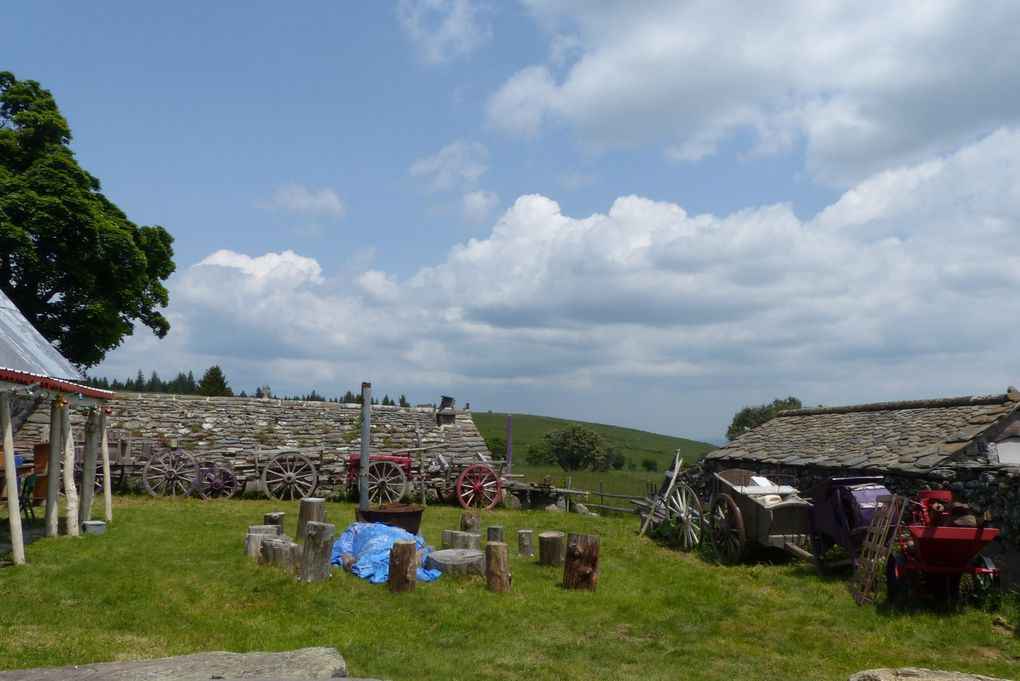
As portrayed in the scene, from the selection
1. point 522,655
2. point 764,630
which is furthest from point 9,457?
point 764,630

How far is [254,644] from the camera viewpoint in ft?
22.9

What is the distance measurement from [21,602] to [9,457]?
7.40 ft

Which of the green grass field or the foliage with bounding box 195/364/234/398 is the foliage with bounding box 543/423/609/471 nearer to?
the foliage with bounding box 195/364/234/398

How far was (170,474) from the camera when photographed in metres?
19.3

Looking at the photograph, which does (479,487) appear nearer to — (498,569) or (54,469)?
(498,569)

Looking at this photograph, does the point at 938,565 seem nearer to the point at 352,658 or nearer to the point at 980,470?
the point at 980,470

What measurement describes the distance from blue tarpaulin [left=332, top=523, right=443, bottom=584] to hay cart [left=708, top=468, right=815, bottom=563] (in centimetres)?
500

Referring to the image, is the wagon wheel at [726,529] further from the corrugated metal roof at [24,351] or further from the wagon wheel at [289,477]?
the wagon wheel at [289,477]

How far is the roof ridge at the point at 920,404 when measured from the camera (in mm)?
12676

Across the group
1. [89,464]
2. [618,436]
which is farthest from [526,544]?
[618,436]

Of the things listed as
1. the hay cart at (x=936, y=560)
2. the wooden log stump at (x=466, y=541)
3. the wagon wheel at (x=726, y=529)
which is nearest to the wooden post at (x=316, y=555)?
the wooden log stump at (x=466, y=541)

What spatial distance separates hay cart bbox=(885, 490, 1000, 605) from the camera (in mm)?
8102

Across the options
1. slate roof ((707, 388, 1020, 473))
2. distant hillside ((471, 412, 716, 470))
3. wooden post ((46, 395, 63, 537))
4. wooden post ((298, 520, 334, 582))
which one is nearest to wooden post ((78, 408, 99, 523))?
wooden post ((46, 395, 63, 537))

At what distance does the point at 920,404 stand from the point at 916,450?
13.2ft
